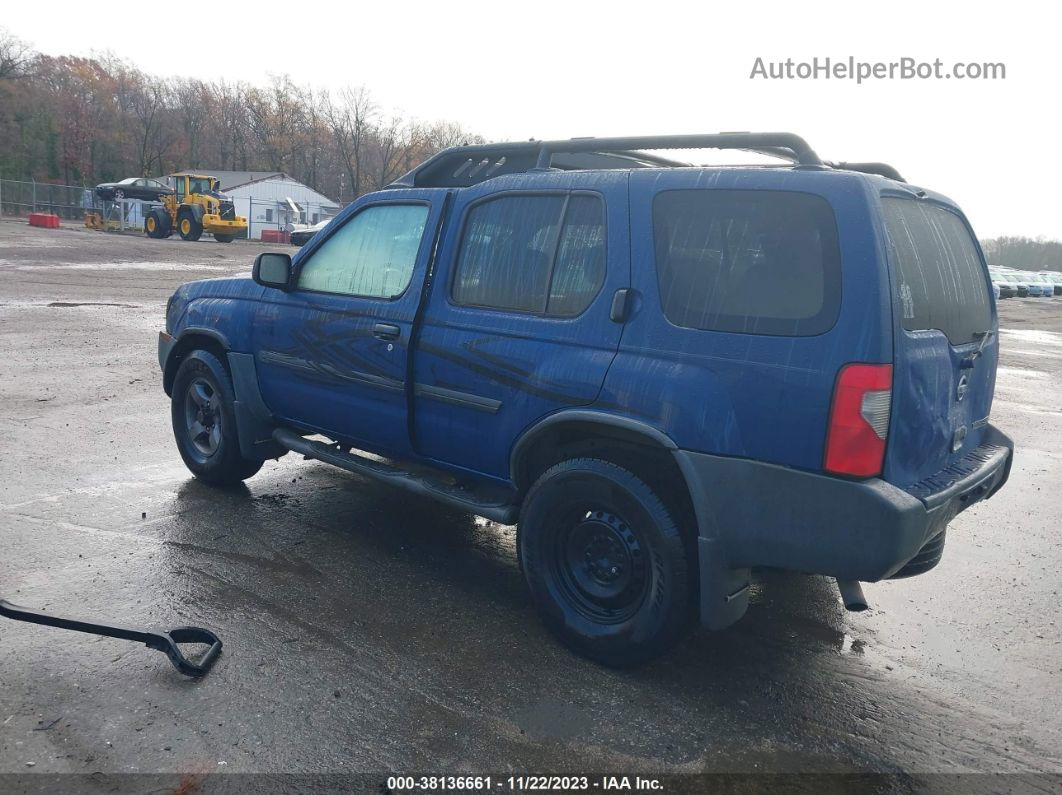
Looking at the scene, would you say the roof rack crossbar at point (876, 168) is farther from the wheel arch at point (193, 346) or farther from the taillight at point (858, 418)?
the wheel arch at point (193, 346)

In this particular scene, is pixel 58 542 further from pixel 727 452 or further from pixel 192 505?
pixel 727 452

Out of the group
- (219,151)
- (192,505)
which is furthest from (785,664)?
(219,151)

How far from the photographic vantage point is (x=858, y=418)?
2.91 m

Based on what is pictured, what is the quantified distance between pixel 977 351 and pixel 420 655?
2687 millimetres

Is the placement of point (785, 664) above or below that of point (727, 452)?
below

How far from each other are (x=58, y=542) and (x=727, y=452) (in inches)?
141

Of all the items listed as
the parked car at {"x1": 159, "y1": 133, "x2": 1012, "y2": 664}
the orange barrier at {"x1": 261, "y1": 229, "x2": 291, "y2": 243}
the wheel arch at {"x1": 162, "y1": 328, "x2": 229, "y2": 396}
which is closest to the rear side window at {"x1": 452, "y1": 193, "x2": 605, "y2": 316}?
the parked car at {"x1": 159, "y1": 133, "x2": 1012, "y2": 664}

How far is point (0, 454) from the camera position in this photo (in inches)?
241

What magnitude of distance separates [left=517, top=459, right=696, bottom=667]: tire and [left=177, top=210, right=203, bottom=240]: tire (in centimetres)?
3823

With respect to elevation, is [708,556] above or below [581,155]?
below

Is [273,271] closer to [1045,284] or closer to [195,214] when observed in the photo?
[195,214]

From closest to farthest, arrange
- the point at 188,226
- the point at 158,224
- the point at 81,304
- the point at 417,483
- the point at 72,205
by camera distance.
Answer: the point at 417,483 → the point at 81,304 → the point at 188,226 → the point at 158,224 → the point at 72,205

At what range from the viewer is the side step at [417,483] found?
397cm

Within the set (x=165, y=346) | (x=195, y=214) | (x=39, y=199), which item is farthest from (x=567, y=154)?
(x=39, y=199)
